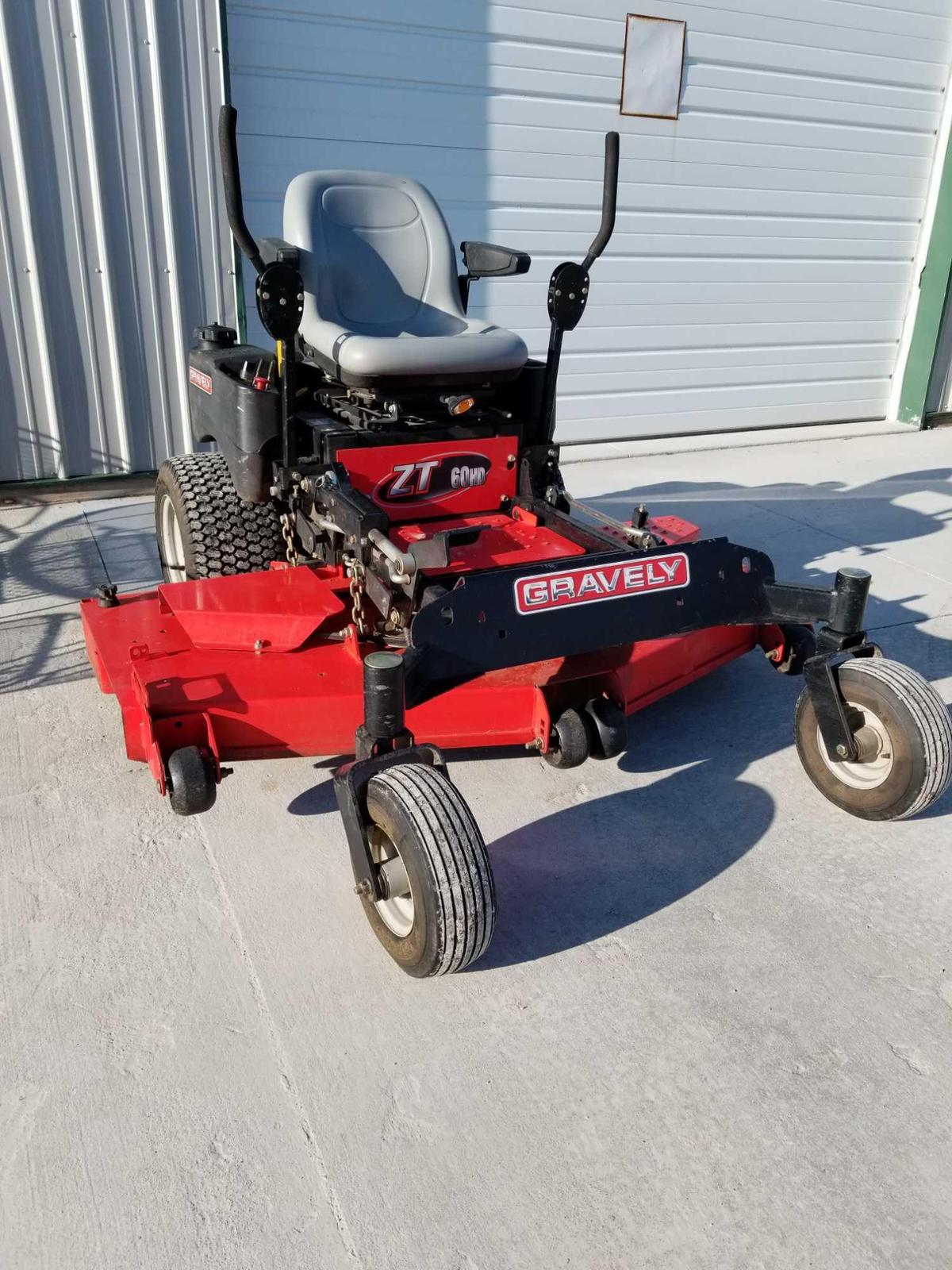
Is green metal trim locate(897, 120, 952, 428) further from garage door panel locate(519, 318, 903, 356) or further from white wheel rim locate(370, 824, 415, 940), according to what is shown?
white wheel rim locate(370, 824, 415, 940)

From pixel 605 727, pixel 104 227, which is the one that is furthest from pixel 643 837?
pixel 104 227

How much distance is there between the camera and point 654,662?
2797 millimetres

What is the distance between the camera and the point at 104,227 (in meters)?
4.79

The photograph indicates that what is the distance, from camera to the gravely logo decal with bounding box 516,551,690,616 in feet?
7.26

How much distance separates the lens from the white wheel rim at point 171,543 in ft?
12.1

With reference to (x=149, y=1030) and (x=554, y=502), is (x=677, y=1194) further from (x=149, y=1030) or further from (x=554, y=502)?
(x=554, y=502)

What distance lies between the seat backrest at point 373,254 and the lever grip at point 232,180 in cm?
55

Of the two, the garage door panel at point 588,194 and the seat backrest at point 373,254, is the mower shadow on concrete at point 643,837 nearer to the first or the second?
the seat backrest at point 373,254

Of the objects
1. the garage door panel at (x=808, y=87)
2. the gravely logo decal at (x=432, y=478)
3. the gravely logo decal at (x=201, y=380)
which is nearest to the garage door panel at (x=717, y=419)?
the garage door panel at (x=808, y=87)

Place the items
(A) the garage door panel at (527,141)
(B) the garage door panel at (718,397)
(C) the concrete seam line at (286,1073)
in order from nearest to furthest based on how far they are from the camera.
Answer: (C) the concrete seam line at (286,1073) → (A) the garage door panel at (527,141) → (B) the garage door panel at (718,397)

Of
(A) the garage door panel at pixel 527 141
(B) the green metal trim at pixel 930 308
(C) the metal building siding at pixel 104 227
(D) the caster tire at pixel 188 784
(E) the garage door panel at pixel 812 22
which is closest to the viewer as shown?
(D) the caster tire at pixel 188 784

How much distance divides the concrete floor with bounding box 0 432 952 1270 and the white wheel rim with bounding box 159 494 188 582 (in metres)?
0.83

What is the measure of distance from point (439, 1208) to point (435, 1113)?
18 centimetres

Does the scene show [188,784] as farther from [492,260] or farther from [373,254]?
[492,260]
